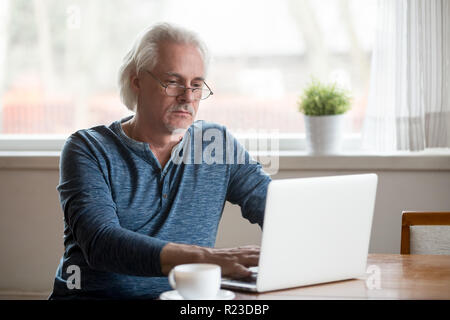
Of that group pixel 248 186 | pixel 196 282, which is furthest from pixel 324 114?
pixel 196 282

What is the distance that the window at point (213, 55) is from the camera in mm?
2752

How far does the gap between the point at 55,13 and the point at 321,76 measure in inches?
51.1

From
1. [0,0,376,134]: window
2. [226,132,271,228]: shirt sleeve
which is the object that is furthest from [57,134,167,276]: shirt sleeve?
[0,0,376,134]: window

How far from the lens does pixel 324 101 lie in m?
2.54

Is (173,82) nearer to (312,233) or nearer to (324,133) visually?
(312,233)

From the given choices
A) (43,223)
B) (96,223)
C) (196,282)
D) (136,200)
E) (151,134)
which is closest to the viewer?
A: (196,282)

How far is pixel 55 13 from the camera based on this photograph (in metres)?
2.91

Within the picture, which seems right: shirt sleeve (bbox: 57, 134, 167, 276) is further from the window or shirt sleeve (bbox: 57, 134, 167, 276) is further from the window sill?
the window

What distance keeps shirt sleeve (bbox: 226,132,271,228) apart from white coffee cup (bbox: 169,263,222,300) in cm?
68

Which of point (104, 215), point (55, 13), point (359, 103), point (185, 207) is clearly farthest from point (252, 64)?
point (104, 215)

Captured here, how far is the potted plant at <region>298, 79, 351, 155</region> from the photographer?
8.32 feet

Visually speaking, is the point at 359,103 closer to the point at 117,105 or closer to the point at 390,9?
the point at 390,9

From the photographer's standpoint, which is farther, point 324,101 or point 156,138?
point 324,101

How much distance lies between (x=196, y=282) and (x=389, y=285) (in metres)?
0.44
